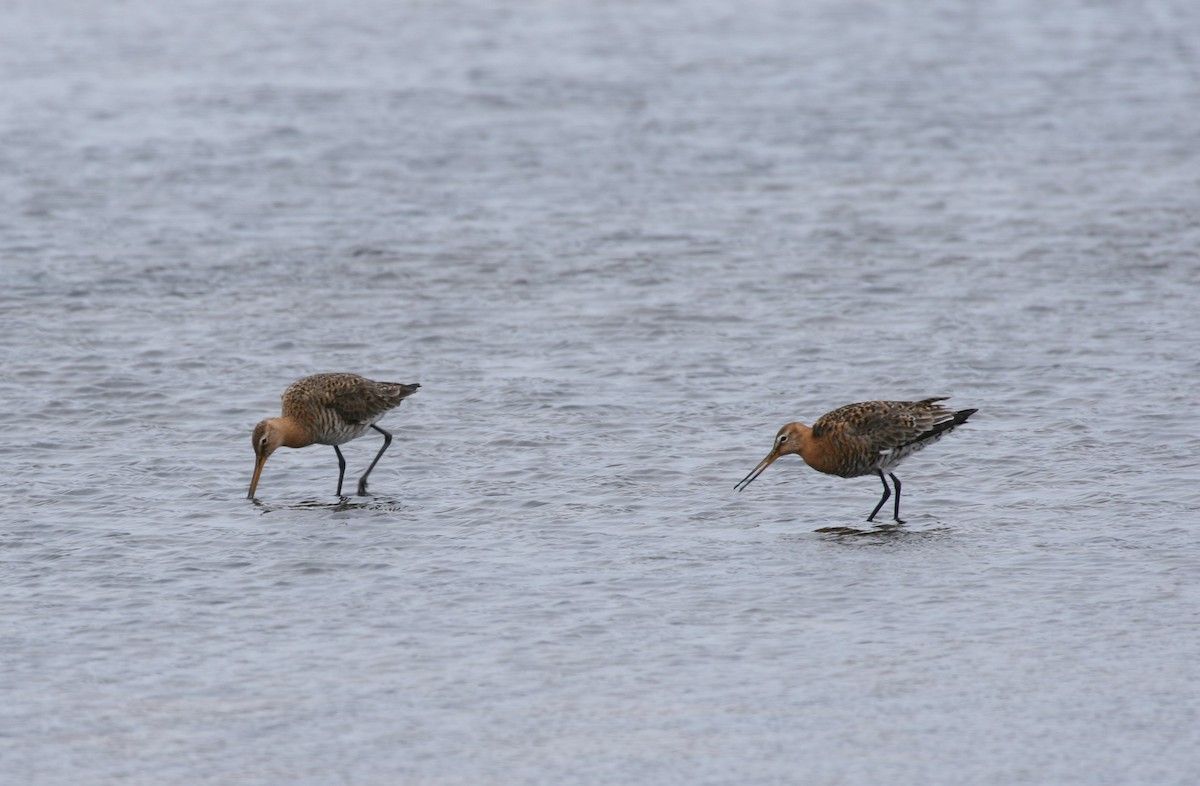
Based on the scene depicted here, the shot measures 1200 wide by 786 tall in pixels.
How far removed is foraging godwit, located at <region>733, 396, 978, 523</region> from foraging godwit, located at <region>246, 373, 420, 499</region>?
2.47 m

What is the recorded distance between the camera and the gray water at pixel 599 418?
7.78 m

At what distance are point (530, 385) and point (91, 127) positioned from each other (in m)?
12.1

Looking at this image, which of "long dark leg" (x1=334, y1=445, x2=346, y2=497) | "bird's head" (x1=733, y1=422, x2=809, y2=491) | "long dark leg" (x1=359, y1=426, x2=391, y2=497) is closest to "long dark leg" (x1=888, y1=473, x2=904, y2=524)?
"bird's head" (x1=733, y1=422, x2=809, y2=491)

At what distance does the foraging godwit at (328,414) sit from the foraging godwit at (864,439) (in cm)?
247

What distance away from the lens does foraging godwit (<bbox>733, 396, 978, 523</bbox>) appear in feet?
36.1

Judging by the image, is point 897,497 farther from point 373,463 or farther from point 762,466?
point 373,463

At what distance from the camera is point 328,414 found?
11828 mm

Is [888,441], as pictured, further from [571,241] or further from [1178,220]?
[1178,220]

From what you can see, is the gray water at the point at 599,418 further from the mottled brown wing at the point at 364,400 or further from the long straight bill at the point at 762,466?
the mottled brown wing at the point at 364,400

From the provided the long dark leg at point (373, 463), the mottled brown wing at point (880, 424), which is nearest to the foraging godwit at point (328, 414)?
the long dark leg at point (373, 463)

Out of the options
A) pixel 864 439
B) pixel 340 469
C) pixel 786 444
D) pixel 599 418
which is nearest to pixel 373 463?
pixel 340 469

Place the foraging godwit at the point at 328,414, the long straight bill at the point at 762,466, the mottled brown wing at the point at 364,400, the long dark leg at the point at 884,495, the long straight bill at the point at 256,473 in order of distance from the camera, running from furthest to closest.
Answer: the mottled brown wing at the point at 364,400 → the foraging godwit at the point at 328,414 → the long straight bill at the point at 256,473 → the long straight bill at the point at 762,466 → the long dark leg at the point at 884,495

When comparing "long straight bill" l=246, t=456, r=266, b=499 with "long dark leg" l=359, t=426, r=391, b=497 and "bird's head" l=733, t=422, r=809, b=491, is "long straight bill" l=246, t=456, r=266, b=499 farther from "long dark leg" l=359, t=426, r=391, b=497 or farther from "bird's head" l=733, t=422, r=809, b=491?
"bird's head" l=733, t=422, r=809, b=491

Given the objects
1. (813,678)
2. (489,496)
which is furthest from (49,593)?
(813,678)
